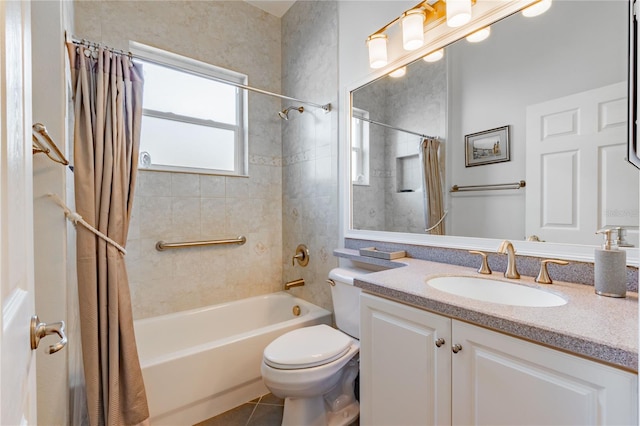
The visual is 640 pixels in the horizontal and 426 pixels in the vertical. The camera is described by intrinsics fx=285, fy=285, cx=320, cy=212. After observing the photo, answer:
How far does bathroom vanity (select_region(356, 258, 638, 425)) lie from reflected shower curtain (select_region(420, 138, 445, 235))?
436mm

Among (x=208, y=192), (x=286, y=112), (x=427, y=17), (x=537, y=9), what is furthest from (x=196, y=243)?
(x=537, y=9)

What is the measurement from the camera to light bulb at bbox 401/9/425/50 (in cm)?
137

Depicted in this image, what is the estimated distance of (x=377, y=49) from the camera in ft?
5.25

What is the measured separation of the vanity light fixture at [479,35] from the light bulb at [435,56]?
5.2 inches

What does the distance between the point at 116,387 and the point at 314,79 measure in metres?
2.21

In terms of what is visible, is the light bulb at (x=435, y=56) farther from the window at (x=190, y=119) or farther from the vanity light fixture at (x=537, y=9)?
the window at (x=190, y=119)

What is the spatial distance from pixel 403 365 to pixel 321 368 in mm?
477

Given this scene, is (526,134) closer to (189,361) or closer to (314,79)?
(314,79)

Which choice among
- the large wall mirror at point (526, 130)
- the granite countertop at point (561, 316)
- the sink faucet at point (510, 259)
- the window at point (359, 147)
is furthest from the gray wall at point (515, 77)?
the window at point (359, 147)

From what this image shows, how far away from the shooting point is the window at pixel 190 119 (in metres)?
2.03

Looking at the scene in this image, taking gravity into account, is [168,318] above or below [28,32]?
below

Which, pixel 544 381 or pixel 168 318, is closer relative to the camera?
pixel 544 381

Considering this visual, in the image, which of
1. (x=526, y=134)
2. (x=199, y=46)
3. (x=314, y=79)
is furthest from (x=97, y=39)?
(x=526, y=134)

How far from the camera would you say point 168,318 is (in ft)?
6.48
